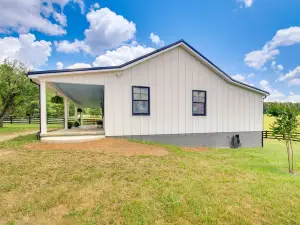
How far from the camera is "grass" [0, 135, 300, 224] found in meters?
2.98

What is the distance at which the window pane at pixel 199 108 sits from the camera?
10.7m

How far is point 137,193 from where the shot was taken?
11.7ft

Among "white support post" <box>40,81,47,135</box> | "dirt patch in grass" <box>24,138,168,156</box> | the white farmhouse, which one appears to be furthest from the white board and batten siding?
"dirt patch in grass" <box>24,138,168,156</box>

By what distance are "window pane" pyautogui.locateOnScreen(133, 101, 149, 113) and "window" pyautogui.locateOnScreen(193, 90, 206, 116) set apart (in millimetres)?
3101

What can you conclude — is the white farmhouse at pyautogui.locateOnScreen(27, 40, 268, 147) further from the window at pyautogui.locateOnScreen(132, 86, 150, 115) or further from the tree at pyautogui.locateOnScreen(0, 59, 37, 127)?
the tree at pyautogui.locateOnScreen(0, 59, 37, 127)

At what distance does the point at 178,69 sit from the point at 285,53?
96.9ft

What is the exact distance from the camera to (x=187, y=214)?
119 inches

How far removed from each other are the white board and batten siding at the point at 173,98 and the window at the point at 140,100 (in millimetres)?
→ 218

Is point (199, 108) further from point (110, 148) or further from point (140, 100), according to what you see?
point (110, 148)

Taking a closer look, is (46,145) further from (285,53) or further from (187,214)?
(285,53)

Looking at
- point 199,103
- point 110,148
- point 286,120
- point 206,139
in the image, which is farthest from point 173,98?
point 286,120

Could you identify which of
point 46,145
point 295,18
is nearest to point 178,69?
point 46,145

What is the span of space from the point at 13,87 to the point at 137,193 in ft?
79.4

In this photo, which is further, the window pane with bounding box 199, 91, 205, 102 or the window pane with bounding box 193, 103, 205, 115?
the window pane with bounding box 199, 91, 205, 102
